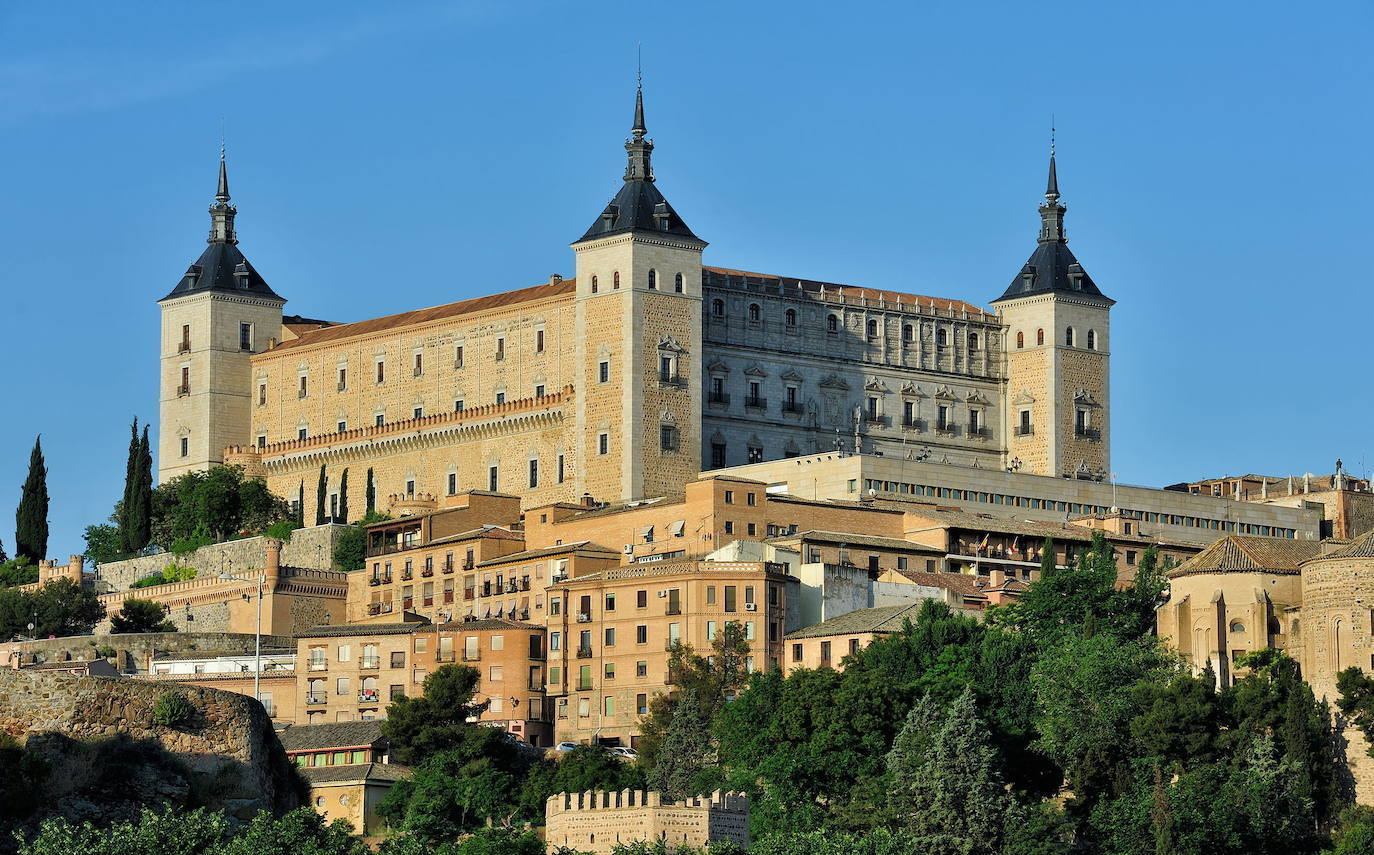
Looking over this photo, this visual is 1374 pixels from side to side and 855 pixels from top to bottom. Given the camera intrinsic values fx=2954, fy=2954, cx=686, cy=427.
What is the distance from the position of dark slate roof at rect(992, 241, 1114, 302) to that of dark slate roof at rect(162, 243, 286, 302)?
28445mm

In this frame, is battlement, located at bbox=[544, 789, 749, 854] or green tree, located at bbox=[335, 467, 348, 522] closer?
battlement, located at bbox=[544, 789, 749, 854]

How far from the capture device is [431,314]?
355 feet

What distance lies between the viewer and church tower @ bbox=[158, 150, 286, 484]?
10975cm

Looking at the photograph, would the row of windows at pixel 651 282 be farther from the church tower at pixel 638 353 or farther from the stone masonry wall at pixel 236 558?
the stone masonry wall at pixel 236 558

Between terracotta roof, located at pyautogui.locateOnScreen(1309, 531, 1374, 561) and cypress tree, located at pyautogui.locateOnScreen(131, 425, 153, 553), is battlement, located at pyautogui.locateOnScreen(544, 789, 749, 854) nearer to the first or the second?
terracotta roof, located at pyautogui.locateOnScreen(1309, 531, 1374, 561)

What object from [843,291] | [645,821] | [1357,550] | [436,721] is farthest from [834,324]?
[645,821]

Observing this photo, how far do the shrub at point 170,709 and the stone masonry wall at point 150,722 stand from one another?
6 centimetres

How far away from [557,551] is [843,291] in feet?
82.2

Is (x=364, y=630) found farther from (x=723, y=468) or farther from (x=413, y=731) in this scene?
(x=723, y=468)

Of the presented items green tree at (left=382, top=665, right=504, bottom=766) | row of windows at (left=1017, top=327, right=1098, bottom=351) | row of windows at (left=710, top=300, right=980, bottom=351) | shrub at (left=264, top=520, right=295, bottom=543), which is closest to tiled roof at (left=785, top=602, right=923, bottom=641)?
green tree at (left=382, top=665, right=504, bottom=766)

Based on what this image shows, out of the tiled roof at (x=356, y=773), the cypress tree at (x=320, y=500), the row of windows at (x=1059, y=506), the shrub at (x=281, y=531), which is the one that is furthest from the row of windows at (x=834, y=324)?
the tiled roof at (x=356, y=773)

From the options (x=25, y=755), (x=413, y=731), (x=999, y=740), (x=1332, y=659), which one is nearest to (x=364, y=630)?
(x=413, y=731)

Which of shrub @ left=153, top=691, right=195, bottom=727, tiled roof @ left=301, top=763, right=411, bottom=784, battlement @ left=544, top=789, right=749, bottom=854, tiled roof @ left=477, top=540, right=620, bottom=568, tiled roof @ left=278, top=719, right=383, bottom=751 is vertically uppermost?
tiled roof @ left=477, top=540, right=620, bottom=568

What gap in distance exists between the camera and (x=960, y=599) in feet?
261
